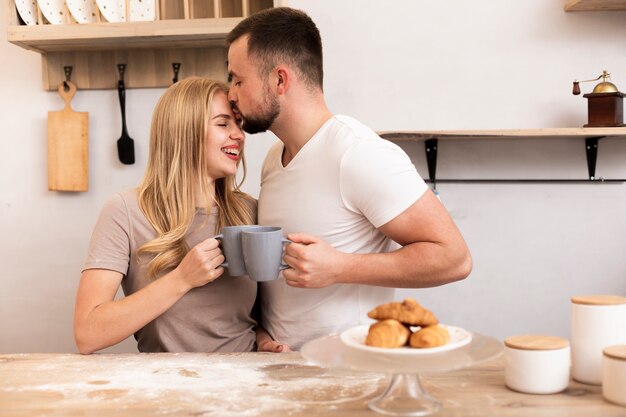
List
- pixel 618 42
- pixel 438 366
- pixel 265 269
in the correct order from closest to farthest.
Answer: pixel 438 366 < pixel 265 269 < pixel 618 42

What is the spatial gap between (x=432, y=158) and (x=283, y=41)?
92 cm

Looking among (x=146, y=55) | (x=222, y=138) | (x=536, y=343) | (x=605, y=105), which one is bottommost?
(x=536, y=343)

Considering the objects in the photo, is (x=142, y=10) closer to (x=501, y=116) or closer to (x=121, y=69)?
(x=121, y=69)

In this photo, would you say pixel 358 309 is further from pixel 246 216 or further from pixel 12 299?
pixel 12 299

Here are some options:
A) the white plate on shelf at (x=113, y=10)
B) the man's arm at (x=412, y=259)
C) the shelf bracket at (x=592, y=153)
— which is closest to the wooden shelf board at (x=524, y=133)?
the shelf bracket at (x=592, y=153)

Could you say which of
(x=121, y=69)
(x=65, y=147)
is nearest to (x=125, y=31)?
(x=121, y=69)

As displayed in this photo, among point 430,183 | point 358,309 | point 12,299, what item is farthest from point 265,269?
point 12,299

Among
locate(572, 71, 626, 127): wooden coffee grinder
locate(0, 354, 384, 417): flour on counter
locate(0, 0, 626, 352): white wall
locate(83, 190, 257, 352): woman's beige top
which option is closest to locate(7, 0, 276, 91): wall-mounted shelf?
locate(0, 0, 626, 352): white wall

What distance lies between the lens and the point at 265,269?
128cm

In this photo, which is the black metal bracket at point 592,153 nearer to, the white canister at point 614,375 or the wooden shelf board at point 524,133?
the wooden shelf board at point 524,133

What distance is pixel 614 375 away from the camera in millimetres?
939

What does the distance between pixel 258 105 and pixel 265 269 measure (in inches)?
18.9

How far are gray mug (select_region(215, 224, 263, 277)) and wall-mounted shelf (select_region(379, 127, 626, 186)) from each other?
1004 mm

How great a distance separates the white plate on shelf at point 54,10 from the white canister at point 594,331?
1912 millimetres
